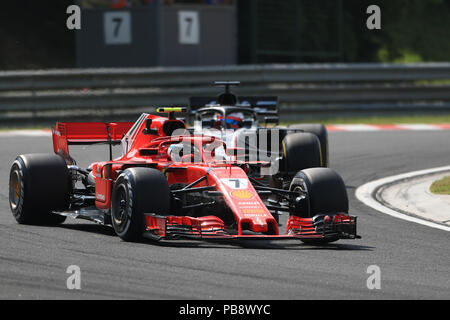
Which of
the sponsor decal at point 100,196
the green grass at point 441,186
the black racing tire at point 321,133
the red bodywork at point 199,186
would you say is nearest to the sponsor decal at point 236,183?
the red bodywork at point 199,186

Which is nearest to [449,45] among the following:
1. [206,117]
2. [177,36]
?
[177,36]

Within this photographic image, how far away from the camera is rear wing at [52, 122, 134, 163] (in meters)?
11.8

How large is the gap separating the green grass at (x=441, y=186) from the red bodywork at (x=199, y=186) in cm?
362

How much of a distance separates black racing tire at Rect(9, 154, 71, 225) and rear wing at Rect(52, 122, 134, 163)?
0.96m

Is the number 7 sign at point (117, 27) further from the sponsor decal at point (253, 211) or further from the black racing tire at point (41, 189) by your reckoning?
the sponsor decal at point (253, 211)

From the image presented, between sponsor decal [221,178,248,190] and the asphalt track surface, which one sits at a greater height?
sponsor decal [221,178,248,190]

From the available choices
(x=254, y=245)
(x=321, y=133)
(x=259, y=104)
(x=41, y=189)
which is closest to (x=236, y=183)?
(x=254, y=245)

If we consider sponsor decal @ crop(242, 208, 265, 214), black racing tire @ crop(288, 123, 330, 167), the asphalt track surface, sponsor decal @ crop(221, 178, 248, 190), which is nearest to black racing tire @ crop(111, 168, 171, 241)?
the asphalt track surface

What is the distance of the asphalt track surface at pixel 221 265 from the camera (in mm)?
7125

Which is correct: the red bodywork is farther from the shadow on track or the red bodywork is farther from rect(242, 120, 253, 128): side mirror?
rect(242, 120, 253, 128): side mirror

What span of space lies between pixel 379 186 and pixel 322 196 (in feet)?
15.5

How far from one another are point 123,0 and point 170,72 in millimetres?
3629

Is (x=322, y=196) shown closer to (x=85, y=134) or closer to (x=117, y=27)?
(x=85, y=134)

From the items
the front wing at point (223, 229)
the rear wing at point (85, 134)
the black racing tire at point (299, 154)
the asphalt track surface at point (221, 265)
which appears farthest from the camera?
the black racing tire at point (299, 154)
